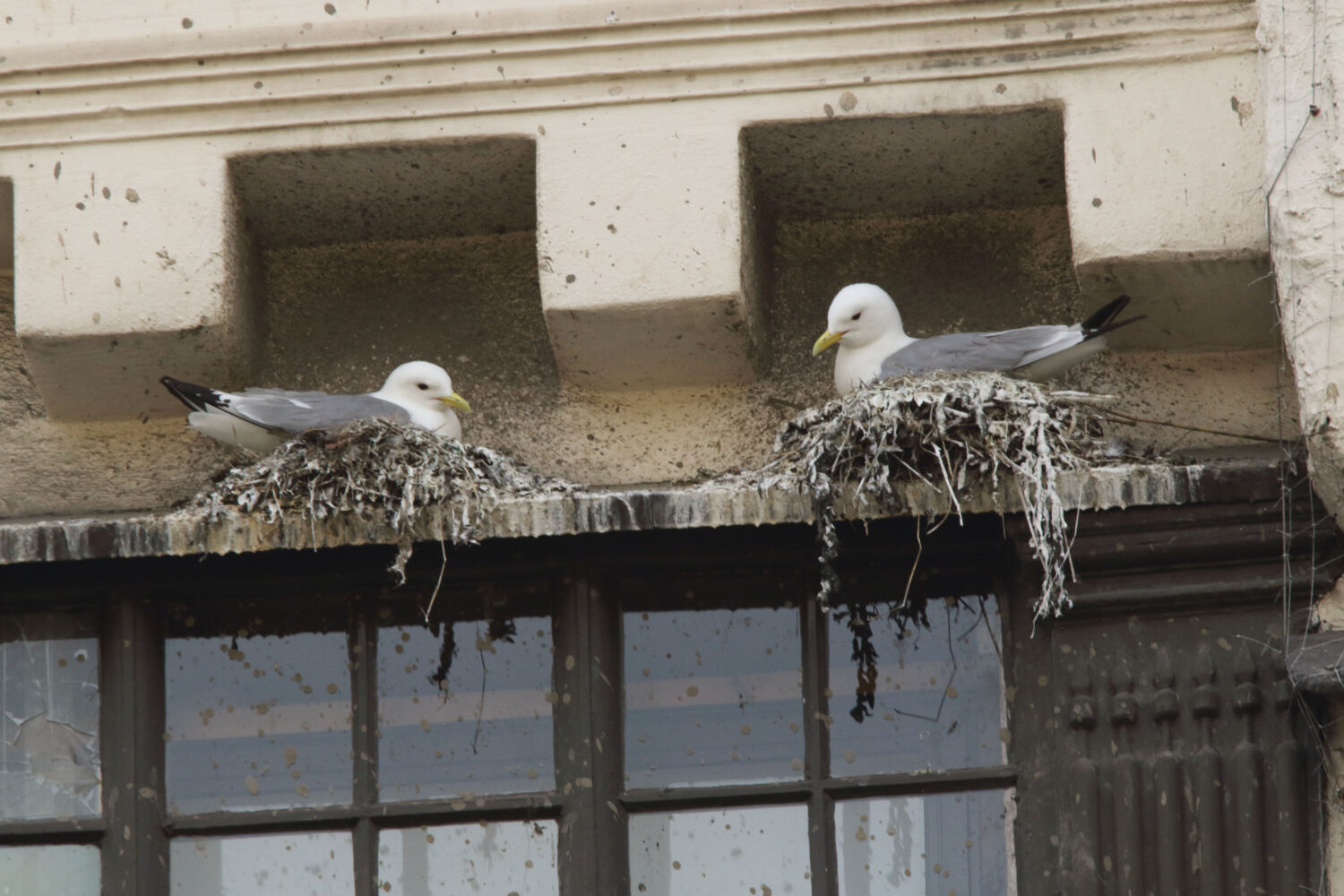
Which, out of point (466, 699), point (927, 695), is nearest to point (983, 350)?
point (927, 695)

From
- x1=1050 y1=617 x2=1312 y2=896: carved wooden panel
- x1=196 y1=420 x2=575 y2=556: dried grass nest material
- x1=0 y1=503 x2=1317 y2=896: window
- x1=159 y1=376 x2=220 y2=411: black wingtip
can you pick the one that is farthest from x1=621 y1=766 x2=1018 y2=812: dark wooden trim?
x1=159 y1=376 x2=220 y2=411: black wingtip

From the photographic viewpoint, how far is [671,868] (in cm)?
479

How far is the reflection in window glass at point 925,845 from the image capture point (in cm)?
470

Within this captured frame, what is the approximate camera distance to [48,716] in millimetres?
5059

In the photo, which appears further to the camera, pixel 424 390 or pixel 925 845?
pixel 424 390

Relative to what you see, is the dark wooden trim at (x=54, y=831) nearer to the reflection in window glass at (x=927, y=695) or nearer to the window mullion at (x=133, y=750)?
the window mullion at (x=133, y=750)

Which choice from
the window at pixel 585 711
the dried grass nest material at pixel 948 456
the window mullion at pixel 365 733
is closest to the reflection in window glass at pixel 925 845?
the window at pixel 585 711

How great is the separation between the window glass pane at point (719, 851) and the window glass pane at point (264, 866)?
71 cm

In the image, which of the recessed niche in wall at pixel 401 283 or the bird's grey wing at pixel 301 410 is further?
the recessed niche in wall at pixel 401 283

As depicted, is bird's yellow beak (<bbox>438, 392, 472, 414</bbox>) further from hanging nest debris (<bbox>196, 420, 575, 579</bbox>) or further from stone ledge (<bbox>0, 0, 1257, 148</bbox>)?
stone ledge (<bbox>0, 0, 1257, 148</bbox>)

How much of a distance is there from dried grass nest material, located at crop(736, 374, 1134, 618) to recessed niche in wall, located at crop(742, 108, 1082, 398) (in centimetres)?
57

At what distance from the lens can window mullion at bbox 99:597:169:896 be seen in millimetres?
4816

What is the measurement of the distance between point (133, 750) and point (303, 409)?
937mm

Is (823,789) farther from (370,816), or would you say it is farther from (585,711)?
(370,816)
